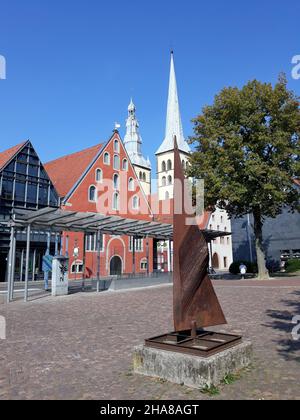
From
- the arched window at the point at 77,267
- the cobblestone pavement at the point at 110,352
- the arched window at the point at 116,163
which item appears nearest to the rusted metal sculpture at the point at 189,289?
the cobblestone pavement at the point at 110,352

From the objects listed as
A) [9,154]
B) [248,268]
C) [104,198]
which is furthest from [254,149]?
[9,154]

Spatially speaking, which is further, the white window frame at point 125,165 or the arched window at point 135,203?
the arched window at point 135,203

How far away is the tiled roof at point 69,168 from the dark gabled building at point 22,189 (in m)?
2.84

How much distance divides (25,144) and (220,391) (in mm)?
33014

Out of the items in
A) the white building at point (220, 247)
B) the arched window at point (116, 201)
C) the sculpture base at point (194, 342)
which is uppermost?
the arched window at point (116, 201)

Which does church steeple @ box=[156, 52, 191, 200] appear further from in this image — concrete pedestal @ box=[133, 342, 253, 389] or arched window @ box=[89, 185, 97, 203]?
concrete pedestal @ box=[133, 342, 253, 389]

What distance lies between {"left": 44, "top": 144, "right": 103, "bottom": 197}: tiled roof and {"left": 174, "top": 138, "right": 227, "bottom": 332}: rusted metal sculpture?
110 ft

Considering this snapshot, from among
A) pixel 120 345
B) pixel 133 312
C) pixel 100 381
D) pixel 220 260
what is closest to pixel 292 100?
pixel 133 312

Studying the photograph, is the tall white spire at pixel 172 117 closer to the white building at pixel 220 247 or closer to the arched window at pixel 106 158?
the white building at pixel 220 247

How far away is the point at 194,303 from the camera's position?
18.6 feet

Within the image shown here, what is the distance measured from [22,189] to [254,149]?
20967 millimetres

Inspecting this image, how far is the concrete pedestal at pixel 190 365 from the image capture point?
4.73 meters

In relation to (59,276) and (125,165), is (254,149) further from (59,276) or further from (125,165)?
(125,165)

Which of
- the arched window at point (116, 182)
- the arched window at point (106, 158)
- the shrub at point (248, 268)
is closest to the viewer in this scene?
the shrub at point (248, 268)
